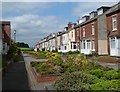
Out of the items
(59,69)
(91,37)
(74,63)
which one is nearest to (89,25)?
(91,37)

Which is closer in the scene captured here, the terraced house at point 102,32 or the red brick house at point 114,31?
the red brick house at point 114,31

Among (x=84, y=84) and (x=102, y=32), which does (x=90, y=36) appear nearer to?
(x=102, y=32)

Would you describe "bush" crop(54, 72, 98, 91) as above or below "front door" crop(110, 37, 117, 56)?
below

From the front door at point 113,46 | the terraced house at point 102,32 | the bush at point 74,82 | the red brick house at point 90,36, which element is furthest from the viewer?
the red brick house at point 90,36

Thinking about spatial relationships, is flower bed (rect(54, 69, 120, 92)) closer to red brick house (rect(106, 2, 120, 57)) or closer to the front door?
red brick house (rect(106, 2, 120, 57))

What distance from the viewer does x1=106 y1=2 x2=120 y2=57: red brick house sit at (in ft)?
73.0

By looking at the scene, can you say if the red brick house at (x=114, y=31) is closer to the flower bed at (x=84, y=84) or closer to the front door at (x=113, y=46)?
the front door at (x=113, y=46)

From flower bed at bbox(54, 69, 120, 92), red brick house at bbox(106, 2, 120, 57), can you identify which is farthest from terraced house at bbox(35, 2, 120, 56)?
flower bed at bbox(54, 69, 120, 92)

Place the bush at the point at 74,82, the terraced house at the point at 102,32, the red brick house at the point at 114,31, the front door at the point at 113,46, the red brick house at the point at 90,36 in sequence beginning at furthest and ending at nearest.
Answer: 1. the red brick house at the point at 90,36
2. the front door at the point at 113,46
3. the terraced house at the point at 102,32
4. the red brick house at the point at 114,31
5. the bush at the point at 74,82

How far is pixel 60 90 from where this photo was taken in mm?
6352

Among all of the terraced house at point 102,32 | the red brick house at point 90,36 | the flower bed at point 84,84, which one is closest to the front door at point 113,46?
the terraced house at point 102,32

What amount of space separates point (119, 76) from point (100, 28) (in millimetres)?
21081

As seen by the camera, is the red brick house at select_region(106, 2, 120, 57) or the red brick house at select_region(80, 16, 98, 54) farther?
the red brick house at select_region(80, 16, 98, 54)

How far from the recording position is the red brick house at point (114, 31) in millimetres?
22261
